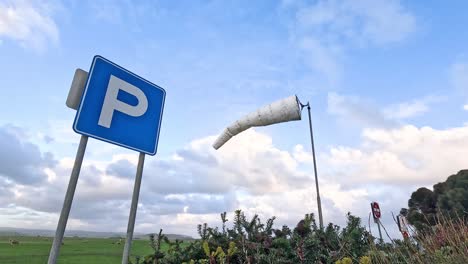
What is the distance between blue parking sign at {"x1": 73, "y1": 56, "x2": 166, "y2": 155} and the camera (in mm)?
2393

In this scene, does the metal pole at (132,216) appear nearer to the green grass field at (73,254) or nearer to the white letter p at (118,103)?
the white letter p at (118,103)

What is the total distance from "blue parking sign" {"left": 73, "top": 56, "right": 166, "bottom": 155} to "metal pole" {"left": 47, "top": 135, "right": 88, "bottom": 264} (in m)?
0.15

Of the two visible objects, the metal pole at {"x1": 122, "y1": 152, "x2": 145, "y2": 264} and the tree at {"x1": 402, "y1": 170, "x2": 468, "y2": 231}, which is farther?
the tree at {"x1": 402, "y1": 170, "x2": 468, "y2": 231}

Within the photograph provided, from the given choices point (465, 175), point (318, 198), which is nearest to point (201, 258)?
point (318, 198)

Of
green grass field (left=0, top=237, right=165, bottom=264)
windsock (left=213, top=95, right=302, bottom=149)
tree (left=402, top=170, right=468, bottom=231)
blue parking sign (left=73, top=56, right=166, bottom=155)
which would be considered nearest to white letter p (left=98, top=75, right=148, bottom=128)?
blue parking sign (left=73, top=56, right=166, bottom=155)

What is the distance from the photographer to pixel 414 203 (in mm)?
29359

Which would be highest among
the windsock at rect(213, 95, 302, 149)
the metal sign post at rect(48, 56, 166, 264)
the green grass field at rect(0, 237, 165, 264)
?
the windsock at rect(213, 95, 302, 149)

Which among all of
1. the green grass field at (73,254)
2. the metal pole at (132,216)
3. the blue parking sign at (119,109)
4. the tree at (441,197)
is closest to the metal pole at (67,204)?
the blue parking sign at (119,109)

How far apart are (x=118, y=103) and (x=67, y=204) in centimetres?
85

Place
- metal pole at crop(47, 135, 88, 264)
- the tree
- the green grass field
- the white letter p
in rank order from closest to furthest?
metal pole at crop(47, 135, 88, 264), the white letter p, the green grass field, the tree

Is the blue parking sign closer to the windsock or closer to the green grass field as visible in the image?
the green grass field

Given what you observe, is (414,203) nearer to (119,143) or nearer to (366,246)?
(366,246)

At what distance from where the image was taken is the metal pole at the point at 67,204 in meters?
2.10

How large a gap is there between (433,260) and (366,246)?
2.44 feet
